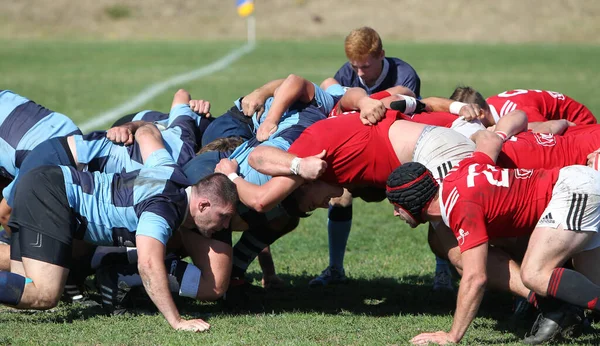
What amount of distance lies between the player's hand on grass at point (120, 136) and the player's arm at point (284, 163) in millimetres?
1154

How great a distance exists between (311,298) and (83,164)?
2160mm

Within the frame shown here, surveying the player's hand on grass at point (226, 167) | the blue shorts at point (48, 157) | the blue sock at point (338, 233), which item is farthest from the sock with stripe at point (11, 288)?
the blue sock at point (338, 233)

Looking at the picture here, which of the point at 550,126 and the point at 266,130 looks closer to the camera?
the point at 266,130

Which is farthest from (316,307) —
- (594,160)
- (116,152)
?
(594,160)

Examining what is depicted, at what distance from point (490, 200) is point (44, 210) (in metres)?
3.03

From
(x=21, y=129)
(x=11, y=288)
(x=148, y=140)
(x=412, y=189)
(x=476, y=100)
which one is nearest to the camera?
(x=412, y=189)

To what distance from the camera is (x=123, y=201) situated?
5.69 m

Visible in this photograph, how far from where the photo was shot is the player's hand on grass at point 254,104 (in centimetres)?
694

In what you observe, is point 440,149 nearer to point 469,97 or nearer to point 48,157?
point 469,97

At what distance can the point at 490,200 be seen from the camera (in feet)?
16.8

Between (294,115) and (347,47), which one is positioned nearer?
(294,115)

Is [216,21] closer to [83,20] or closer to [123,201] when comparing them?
[83,20]

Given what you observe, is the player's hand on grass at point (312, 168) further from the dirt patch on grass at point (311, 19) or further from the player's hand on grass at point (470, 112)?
the dirt patch on grass at point (311, 19)

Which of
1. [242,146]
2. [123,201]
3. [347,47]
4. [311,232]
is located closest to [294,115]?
[242,146]
